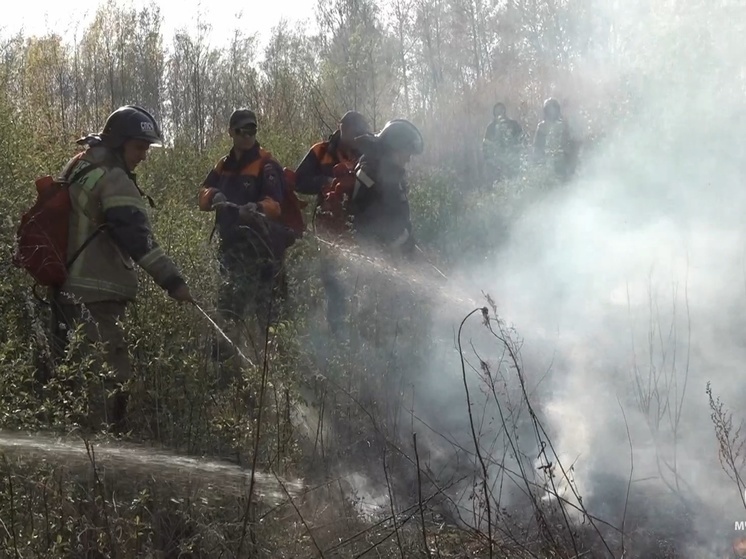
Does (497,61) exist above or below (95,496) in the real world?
above

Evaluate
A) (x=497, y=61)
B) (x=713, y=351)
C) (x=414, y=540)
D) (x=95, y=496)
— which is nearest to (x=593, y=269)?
(x=713, y=351)

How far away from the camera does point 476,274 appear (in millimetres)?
8117

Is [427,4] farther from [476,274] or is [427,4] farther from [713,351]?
[713,351]

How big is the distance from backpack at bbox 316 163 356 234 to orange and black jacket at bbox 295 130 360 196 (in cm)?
32

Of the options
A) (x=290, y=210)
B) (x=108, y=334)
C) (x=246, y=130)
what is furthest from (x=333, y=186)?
(x=108, y=334)

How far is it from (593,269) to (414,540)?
16.3ft

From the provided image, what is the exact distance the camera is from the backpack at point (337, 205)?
586 centimetres

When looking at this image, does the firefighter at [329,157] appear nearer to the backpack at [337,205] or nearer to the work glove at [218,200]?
the backpack at [337,205]

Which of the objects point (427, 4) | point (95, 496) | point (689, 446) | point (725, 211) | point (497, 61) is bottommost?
point (689, 446)

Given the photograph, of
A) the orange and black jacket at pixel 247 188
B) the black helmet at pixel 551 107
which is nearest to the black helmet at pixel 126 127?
the orange and black jacket at pixel 247 188

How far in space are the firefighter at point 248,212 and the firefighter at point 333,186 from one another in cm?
30

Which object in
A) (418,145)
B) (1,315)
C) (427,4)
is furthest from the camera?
(427,4)

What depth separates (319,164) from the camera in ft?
21.2

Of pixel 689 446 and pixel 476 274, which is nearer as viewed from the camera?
pixel 689 446
